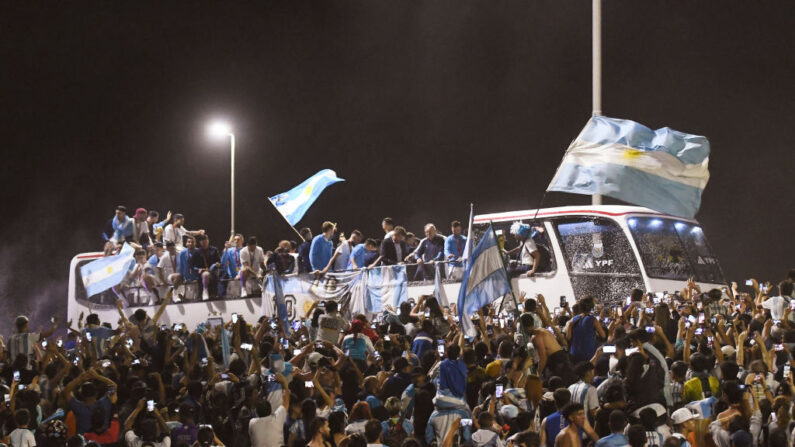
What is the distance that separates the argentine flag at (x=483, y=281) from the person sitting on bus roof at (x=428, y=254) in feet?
24.1

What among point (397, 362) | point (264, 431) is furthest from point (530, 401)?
point (264, 431)

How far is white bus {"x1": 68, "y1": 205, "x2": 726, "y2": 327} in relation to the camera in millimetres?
Result: 19594

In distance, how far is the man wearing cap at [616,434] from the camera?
8.22 m

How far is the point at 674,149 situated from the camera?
46.4 ft

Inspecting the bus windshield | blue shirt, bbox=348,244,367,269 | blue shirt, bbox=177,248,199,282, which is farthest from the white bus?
blue shirt, bbox=177,248,199,282

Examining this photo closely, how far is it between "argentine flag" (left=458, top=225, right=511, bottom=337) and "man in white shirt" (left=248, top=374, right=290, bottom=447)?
3.29 metres

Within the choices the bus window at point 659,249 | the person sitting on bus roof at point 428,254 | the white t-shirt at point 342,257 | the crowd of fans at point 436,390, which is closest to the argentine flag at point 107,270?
the white t-shirt at point 342,257

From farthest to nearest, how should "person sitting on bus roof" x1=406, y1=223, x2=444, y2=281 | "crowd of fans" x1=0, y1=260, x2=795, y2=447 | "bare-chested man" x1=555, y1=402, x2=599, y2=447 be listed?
"person sitting on bus roof" x1=406, y1=223, x2=444, y2=281 → "crowd of fans" x1=0, y1=260, x2=795, y2=447 → "bare-chested man" x1=555, y1=402, x2=599, y2=447

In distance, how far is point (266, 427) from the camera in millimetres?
9750

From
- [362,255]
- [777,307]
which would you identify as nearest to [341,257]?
[362,255]

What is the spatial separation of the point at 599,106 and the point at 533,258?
295 centimetres

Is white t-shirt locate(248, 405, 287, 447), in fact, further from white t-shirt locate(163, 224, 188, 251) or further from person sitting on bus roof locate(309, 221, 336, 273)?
white t-shirt locate(163, 224, 188, 251)

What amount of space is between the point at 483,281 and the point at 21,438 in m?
5.24

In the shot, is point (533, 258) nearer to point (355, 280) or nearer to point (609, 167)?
point (355, 280)
